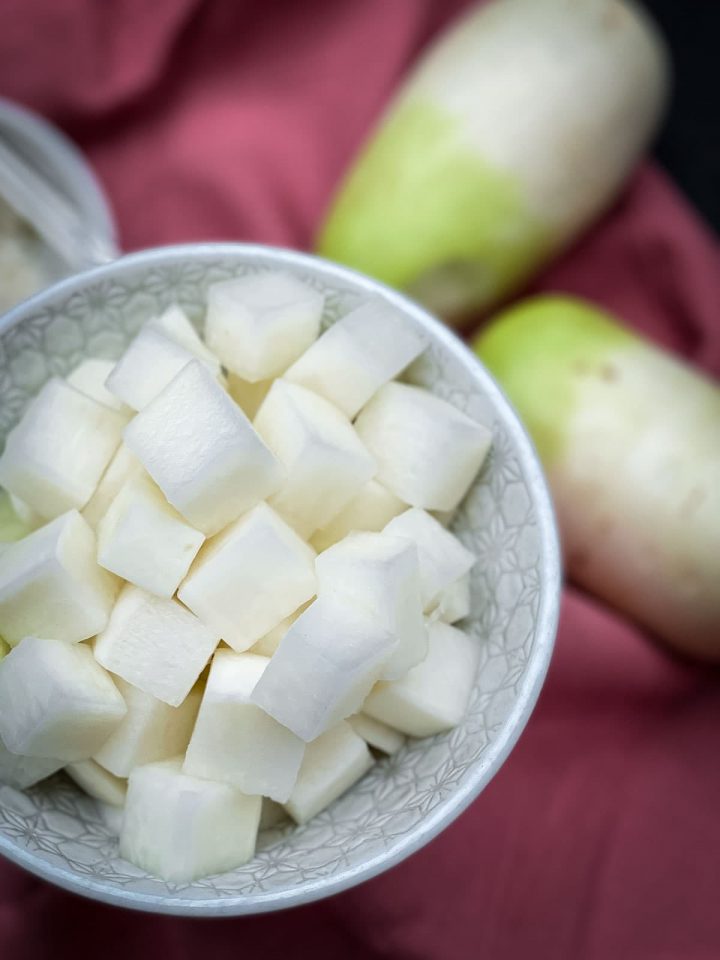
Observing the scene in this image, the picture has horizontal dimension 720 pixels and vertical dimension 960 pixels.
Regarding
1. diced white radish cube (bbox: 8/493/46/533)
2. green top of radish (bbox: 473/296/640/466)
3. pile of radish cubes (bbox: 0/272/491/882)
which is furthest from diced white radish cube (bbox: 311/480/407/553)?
green top of radish (bbox: 473/296/640/466)

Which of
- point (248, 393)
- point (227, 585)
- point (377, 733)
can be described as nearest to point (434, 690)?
point (377, 733)

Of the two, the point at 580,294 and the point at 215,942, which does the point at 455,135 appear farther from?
the point at 215,942

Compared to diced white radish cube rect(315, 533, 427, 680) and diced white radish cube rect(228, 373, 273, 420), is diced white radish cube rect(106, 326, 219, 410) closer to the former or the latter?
diced white radish cube rect(228, 373, 273, 420)

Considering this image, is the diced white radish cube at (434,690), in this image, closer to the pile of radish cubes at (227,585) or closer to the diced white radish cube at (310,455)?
the pile of radish cubes at (227,585)

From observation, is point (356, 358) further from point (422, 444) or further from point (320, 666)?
point (320, 666)

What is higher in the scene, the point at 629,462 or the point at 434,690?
the point at 434,690

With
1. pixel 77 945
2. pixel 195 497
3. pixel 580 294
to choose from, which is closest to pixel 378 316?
pixel 195 497
